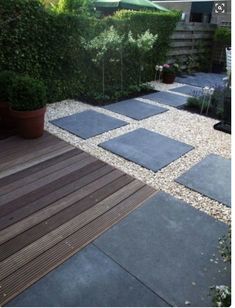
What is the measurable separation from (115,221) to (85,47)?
435 centimetres

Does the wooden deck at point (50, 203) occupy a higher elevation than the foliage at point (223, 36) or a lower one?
lower

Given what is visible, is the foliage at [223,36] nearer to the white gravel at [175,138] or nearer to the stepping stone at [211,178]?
the white gravel at [175,138]

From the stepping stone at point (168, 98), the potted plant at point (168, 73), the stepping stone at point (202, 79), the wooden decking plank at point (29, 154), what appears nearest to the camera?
the wooden decking plank at point (29, 154)

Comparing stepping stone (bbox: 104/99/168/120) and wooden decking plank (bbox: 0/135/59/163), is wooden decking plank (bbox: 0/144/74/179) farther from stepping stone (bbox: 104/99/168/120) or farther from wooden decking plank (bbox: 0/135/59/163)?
stepping stone (bbox: 104/99/168/120)

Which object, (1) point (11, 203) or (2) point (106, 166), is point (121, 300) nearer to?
(1) point (11, 203)

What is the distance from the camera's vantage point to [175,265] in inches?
Result: 89.0

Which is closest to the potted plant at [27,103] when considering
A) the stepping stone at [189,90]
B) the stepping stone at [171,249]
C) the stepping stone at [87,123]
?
the stepping stone at [87,123]

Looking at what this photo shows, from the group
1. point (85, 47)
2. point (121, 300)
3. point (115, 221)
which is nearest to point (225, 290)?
point (121, 300)

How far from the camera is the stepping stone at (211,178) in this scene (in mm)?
3227

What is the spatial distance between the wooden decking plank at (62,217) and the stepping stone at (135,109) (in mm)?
2256

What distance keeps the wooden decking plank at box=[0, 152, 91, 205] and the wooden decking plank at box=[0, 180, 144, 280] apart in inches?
25.3

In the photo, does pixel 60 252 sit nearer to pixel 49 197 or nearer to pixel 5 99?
pixel 49 197

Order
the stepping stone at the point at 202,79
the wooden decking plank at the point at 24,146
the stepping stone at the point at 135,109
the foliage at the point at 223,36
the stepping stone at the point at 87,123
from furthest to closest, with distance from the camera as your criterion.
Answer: the foliage at the point at 223,36 < the stepping stone at the point at 202,79 < the stepping stone at the point at 135,109 < the stepping stone at the point at 87,123 < the wooden decking plank at the point at 24,146

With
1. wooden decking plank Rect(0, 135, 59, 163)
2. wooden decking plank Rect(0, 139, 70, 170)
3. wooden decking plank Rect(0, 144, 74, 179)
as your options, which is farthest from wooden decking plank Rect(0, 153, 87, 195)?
wooden decking plank Rect(0, 135, 59, 163)
